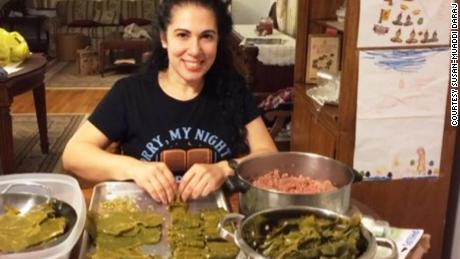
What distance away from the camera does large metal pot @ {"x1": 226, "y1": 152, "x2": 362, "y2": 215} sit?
3.28 ft

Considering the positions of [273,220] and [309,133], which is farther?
[309,133]

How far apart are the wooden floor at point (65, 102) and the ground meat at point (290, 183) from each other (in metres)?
3.82

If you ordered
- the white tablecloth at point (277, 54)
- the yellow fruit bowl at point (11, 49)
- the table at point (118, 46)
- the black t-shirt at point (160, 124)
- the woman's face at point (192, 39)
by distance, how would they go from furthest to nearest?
1. the table at point (118, 46)
2. the white tablecloth at point (277, 54)
3. the yellow fruit bowl at point (11, 49)
4. the black t-shirt at point (160, 124)
5. the woman's face at point (192, 39)

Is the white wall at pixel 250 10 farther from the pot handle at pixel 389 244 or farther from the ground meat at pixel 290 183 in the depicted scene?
the pot handle at pixel 389 244

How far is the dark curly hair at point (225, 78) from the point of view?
1679 millimetres

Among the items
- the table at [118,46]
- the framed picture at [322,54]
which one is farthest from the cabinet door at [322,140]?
the table at [118,46]

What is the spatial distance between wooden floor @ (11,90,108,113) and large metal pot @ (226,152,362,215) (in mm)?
3802

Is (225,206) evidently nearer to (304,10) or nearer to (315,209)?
(315,209)

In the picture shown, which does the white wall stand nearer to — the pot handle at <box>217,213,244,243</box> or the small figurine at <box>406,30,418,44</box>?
the small figurine at <box>406,30,418,44</box>

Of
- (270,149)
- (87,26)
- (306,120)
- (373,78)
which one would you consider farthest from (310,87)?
(87,26)

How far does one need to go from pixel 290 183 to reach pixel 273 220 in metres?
0.28

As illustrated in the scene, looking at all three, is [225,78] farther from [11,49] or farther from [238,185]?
[11,49]

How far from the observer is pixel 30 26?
6.80m

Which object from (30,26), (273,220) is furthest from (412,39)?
(30,26)
